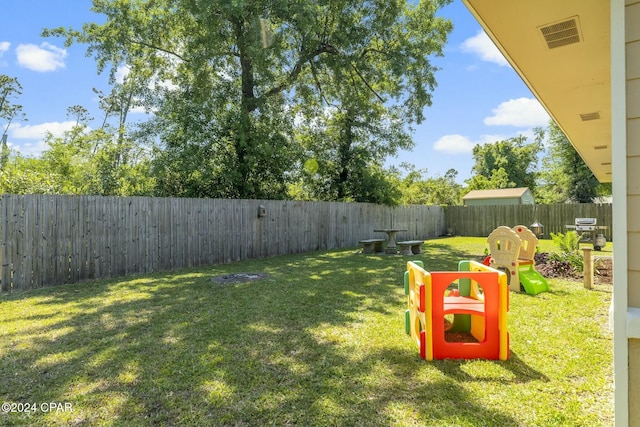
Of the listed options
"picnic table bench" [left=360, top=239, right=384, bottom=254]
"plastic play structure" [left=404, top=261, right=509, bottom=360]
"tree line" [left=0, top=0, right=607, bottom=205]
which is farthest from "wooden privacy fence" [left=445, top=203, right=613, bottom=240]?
"plastic play structure" [left=404, top=261, right=509, bottom=360]

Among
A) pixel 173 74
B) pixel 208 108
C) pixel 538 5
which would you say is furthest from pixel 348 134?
pixel 538 5

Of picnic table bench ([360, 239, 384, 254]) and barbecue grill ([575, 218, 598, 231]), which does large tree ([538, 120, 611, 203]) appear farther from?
picnic table bench ([360, 239, 384, 254])

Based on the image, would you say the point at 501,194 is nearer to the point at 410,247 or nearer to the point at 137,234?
the point at 410,247

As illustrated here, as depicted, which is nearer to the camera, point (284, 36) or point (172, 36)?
point (284, 36)

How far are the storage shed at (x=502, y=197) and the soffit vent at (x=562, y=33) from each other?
23077mm

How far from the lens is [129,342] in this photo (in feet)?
10.3

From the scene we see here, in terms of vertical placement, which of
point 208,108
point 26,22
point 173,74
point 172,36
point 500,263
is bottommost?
point 500,263

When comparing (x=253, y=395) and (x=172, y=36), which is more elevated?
(x=172, y=36)

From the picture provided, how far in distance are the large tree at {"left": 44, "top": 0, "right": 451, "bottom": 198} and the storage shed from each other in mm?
Result: 13914

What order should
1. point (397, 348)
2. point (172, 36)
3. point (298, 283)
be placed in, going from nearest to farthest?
point (397, 348)
point (298, 283)
point (172, 36)

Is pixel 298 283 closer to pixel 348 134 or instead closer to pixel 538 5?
pixel 538 5

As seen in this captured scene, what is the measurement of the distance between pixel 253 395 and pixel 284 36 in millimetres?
10574

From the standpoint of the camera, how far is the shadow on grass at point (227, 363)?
2.04 m

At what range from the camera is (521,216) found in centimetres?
1559
